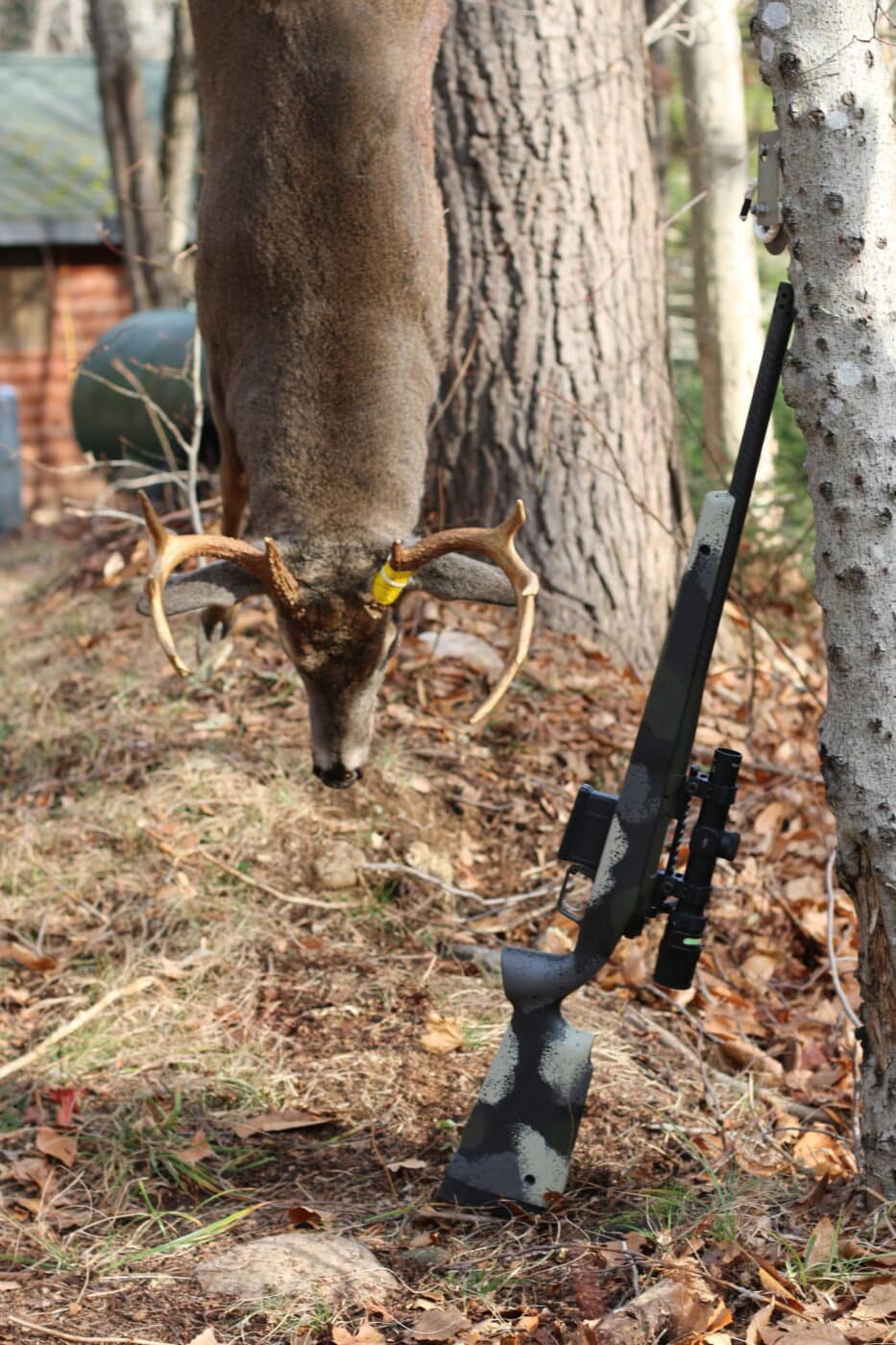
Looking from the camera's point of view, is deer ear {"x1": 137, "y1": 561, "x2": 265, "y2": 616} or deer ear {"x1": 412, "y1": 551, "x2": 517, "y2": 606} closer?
deer ear {"x1": 137, "y1": 561, "x2": 265, "y2": 616}

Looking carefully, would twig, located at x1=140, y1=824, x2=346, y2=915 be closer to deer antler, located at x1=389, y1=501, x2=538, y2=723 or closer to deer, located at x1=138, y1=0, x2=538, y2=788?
deer, located at x1=138, y1=0, x2=538, y2=788

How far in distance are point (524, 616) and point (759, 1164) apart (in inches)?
62.2

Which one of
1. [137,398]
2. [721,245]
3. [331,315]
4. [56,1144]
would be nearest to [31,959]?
[56,1144]

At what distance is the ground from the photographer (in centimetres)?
325

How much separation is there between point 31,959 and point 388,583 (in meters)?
1.78

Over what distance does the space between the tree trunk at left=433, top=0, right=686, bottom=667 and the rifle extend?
3001 mm

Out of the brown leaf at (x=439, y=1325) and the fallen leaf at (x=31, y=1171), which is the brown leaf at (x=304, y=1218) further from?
the fallen leaf at (x=31, y=1171)

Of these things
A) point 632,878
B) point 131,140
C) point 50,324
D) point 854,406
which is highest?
point 131,140

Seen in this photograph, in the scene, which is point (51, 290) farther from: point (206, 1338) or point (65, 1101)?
point (206, 1338)

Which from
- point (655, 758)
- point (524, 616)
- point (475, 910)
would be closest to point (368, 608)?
point (524, 616)

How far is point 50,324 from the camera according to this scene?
19188 millimetres

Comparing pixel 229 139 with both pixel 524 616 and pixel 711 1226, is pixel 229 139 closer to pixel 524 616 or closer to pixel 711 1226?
pixel 524 616

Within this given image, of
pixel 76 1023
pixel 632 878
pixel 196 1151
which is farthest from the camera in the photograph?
pixel 76 1023

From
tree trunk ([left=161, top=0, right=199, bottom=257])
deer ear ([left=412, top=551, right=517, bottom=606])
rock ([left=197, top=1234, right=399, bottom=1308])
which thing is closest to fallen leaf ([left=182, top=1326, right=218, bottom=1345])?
rock ([left=197, top=1234, right=399, bottom=1308])
